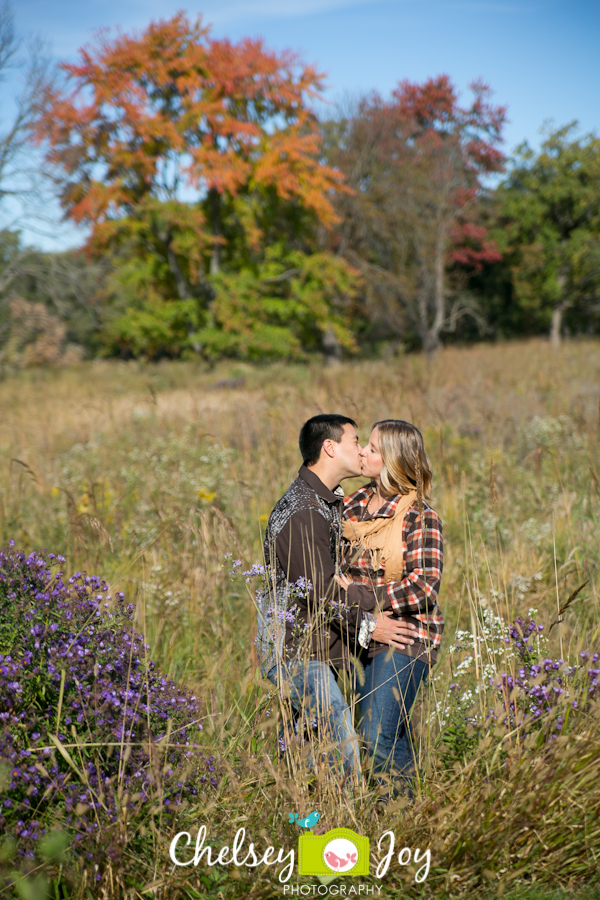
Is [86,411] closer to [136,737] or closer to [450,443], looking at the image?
[450,443]

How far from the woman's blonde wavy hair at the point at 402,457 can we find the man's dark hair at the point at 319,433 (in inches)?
7.1

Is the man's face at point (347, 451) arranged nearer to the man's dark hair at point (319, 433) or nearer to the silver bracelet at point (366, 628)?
the man's dark hair at point (319, 433)

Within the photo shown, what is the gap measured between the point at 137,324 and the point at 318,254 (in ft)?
17.8

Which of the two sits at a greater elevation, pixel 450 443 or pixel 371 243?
pixel 371 243

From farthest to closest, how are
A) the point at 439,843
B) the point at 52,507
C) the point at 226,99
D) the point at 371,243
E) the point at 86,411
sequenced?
the point at 371,243, the point at 226,99, the point at 86,411, the point at 52,507, the point at 439,843

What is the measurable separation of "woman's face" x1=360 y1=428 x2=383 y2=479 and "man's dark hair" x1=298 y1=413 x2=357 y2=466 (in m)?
0.13

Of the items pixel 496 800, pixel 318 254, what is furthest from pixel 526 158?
pixel 496 800

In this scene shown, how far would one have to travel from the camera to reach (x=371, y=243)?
62.3ft

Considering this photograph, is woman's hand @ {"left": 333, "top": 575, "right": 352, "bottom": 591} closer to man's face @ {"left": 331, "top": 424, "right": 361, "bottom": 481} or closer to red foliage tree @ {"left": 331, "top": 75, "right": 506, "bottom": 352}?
man's face @ {"left": 331, "top": 424, "right": 361, "bottom": 481}

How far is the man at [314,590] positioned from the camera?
6.67ft

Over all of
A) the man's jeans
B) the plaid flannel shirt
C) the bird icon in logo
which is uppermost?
the plaid flannel shirt

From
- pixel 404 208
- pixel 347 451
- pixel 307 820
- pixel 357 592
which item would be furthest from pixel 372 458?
pixel 404 208

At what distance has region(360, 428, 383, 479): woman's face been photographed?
2604 millimetres

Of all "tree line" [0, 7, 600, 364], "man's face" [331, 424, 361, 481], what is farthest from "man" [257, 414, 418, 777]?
"tree line" [0, 7, 600, 364]
